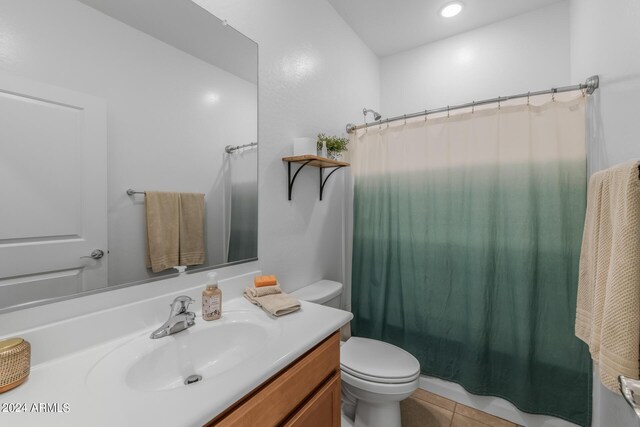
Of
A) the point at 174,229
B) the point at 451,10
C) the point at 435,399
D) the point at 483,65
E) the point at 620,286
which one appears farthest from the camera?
the point at 483,65

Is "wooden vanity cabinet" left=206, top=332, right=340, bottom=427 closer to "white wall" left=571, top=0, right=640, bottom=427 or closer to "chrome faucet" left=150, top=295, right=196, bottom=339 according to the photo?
"chrome faucet" left=150, top=295, right=196, bottom=339

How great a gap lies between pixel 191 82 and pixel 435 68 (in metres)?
2.06

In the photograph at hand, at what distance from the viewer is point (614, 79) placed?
108 cm

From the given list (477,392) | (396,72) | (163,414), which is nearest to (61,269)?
(163,414)

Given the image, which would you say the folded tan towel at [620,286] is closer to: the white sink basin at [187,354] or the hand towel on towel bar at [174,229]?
the white sink basin at [187,354]

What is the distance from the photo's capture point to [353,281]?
2064 millimetres

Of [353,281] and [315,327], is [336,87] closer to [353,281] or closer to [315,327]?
[353,281]

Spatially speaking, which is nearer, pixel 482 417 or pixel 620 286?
pixel 620 286

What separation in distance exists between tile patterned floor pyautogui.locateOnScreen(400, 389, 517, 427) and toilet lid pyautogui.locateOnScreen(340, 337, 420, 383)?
1.53 ft

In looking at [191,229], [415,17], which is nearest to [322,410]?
[191,229]

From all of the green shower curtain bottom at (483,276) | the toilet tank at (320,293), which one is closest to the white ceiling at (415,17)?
the green shower curtain bottom at (483,276)

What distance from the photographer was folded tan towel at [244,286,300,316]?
41.2 inches

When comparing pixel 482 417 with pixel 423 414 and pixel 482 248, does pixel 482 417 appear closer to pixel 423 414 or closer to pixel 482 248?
pixel 423 414

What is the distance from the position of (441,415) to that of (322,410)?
45.0 inches
